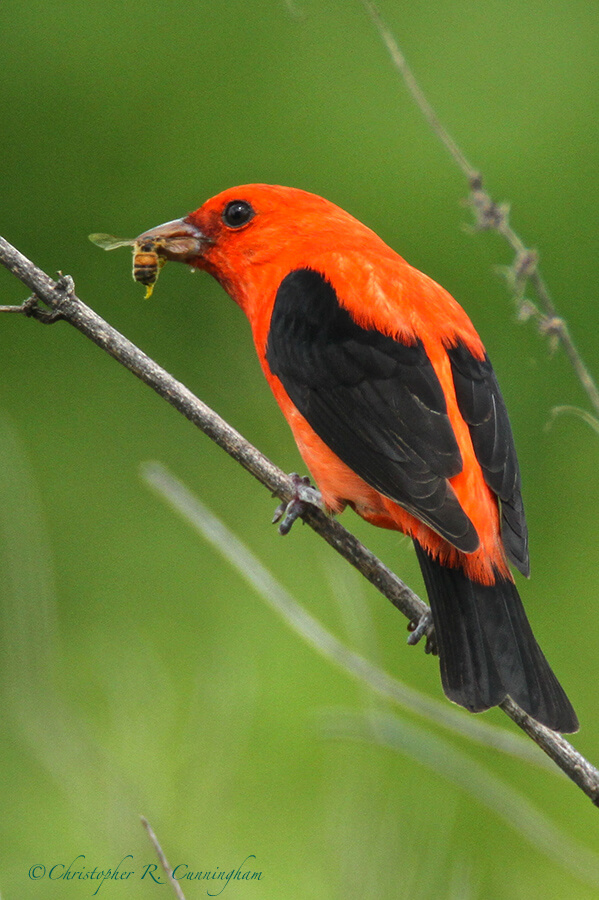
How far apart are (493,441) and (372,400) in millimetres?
416

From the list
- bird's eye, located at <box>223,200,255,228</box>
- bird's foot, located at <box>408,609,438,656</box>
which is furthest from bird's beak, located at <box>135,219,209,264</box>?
bird's foot, located at <box>408,609,438,656</box>

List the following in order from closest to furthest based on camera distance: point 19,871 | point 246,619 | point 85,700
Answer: point 19,871 → point 85,700 → point 246,619

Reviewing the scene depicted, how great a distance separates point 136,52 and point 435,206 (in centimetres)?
240

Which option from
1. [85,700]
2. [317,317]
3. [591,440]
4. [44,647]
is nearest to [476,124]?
[591,440]

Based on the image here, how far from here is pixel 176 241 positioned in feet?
14.0

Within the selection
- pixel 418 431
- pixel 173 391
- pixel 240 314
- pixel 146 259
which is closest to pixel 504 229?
pixel 418 431

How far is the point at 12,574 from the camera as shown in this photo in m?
3.38

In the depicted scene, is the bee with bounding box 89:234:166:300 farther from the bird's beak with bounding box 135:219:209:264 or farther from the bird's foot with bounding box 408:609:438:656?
the bird's foot with bounding box 408:609:438:656

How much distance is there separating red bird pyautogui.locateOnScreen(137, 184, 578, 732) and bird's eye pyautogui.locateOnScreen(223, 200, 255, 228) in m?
0.27

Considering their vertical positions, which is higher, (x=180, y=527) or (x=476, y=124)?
(x=476, y=124)

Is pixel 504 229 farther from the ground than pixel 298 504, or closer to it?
farther from the ground

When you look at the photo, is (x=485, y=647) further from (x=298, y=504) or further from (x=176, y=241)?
(x=176, y=241)

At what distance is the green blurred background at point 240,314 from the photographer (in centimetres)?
558

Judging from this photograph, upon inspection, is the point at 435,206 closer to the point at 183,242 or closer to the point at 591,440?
the point at 591,440
